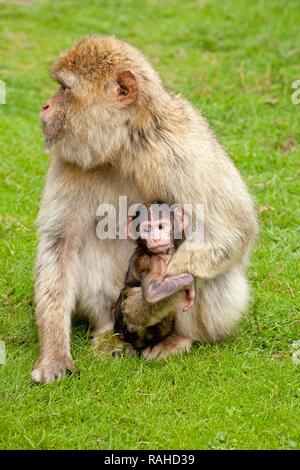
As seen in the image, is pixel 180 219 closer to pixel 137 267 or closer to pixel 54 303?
pixel 137 267

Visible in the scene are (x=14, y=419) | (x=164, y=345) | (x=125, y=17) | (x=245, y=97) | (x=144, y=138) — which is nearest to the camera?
(x=14, y=419)

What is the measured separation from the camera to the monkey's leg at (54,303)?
492 cm

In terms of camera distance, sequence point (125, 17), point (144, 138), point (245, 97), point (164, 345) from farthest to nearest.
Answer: point (125, 17) < point (245, 97) < point (164, 345) < point (144, 138)

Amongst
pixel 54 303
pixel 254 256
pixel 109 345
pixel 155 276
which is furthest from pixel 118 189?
pixel 254 256

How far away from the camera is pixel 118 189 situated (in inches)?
198

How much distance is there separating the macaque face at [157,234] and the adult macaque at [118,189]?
10 cm

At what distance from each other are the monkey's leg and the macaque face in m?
0.47

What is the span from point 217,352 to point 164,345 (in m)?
0.29

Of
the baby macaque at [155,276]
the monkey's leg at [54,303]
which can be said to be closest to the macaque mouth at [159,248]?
the baby macaque at [155,276]

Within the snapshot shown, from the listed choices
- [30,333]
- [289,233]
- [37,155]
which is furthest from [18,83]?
[30,333]

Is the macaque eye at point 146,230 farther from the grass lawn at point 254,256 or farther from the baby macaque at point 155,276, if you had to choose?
the grass lawn at point 254,256

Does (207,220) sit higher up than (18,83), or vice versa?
(18,83)

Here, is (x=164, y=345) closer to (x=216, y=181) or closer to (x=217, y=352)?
A: (x=217, y=352)

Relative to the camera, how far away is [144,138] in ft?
15.9
